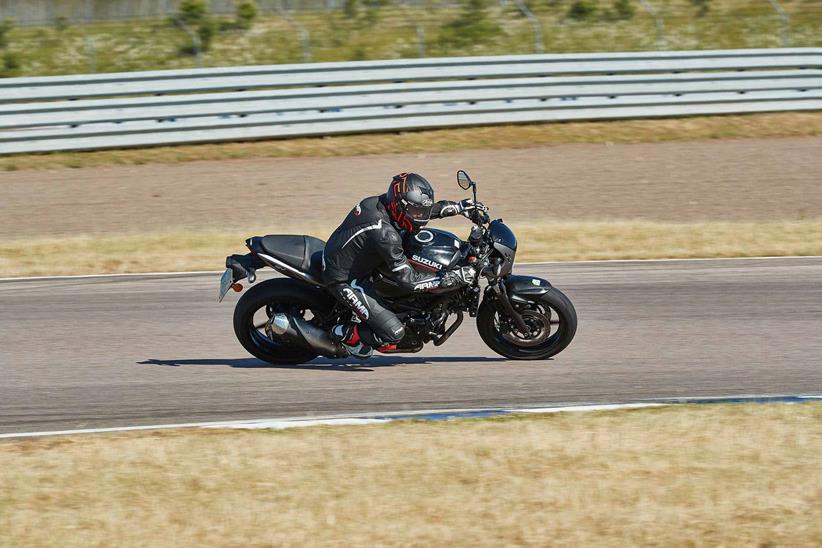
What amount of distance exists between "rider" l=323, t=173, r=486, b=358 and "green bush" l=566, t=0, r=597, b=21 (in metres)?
15.8

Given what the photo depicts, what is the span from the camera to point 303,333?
856 cm

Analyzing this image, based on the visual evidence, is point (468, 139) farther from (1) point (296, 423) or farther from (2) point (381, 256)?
(1) point (296, 423)

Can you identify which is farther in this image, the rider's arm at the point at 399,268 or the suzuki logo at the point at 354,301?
the suzuki logo at the point at 354,301

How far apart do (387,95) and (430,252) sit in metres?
11.6

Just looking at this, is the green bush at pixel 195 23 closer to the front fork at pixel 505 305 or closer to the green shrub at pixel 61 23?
the green shrub at pixel 61 23

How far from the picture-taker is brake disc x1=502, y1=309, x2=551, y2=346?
8711 millimetres

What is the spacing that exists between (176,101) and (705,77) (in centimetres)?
950

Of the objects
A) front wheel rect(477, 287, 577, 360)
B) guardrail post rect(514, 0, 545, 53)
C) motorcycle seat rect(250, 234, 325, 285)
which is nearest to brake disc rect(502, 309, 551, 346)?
front wheel rect(477, 287, 577, 360)

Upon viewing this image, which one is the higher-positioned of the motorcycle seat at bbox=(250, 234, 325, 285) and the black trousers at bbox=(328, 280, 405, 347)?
the motorcycle seat at bbox=(250, 234, 325, 285)

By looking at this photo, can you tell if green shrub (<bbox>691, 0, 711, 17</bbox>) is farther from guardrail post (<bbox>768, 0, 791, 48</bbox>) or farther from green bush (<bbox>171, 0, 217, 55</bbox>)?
green bush (<bbox>171, 0, 217, 55</bbox>)

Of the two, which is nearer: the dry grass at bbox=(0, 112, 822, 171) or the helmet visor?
the helmet visor

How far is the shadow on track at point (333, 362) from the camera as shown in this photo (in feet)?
29.5

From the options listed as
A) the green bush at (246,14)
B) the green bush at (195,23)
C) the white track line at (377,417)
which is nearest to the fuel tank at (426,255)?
the white track line at (377,417)

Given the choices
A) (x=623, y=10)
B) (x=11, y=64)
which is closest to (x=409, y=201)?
(x=11, y=64)
